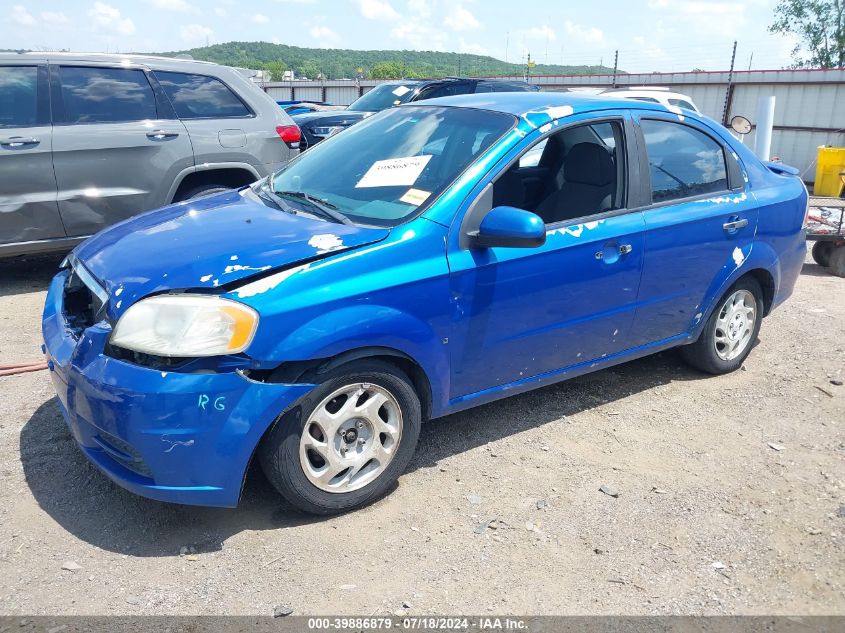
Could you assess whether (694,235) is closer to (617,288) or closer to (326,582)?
(617,288)

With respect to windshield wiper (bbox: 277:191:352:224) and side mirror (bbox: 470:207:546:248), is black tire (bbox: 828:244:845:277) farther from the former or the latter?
windshield wiper (bbox: 277:191:352:224)

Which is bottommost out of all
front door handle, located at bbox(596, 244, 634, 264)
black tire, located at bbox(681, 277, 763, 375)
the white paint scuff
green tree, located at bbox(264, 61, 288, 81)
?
black tire, located at bbox(681, 277, 763, 375)

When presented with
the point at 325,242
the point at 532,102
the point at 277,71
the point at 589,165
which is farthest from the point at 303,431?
the point at 277,71

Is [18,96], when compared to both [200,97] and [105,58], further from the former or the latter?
[200,97]

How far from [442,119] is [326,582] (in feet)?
7.87

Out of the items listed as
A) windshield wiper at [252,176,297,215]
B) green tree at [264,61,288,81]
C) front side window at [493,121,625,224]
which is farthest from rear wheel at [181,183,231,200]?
green tree at [264,61,288,81]

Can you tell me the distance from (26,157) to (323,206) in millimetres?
3527

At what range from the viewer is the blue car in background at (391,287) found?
2791 millimetres

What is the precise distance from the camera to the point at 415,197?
342 cm

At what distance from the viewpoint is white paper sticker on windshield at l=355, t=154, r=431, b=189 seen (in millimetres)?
3568

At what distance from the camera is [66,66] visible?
6.08 metres

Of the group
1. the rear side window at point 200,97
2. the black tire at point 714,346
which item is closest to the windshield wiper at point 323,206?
the black tire at point 714,346

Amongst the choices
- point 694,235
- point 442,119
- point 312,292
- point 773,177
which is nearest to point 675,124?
point 694,235

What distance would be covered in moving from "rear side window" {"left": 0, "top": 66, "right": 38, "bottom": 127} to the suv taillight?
2036 mm
